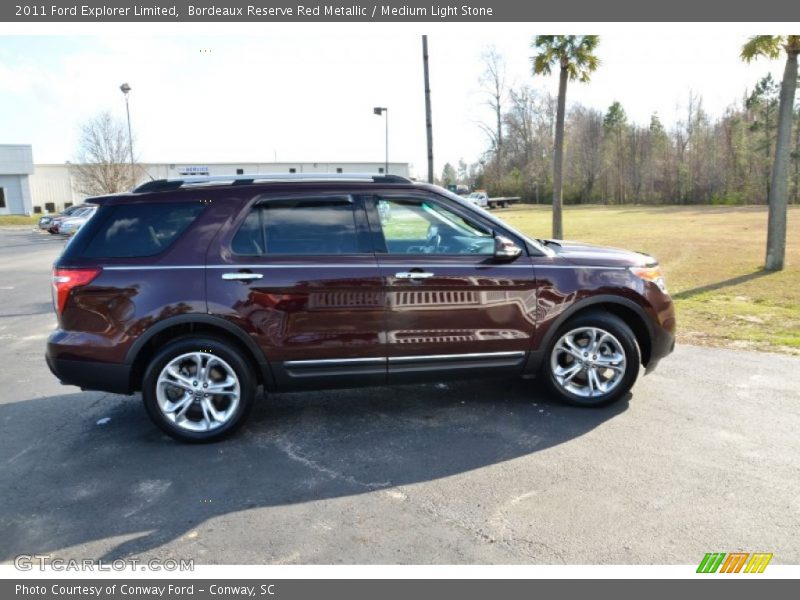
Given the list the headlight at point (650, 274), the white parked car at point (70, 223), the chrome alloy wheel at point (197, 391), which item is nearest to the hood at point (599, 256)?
the headlight at point (650, 274)

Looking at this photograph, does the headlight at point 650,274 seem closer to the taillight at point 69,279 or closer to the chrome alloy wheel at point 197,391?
the chrome alloy wheel at point 197,391

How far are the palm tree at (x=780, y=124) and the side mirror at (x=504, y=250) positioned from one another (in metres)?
10.8

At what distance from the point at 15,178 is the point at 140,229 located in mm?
64444

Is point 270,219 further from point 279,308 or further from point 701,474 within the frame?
point 701,474

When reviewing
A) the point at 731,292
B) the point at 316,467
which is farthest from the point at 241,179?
the point at 731,292

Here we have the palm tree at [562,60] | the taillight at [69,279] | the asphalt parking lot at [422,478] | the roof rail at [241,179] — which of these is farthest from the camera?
the palm tree at [562,60]

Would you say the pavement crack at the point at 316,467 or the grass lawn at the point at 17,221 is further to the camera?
the grass lawn at the point at 17,221

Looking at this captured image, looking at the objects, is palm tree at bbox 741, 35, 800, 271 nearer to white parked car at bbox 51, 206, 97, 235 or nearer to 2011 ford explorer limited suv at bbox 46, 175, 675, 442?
2011 ford explorer limited suv at bbox 46, 175, 675, 442

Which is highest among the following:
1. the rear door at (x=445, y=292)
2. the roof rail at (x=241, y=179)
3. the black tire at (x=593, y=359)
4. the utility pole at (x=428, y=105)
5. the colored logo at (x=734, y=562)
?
the utility pole at (x=428, y=105)

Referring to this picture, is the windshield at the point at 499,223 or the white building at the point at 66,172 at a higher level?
the white building at the point at 66,172

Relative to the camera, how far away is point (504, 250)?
4.56 m

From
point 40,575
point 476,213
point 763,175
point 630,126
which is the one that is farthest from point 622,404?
point 630,126

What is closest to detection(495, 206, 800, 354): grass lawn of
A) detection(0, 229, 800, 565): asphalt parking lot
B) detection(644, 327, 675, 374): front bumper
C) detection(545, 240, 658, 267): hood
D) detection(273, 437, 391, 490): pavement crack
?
detection(0, 229, 800, 565): asphalt parking lot

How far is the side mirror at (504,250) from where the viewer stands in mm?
4562
